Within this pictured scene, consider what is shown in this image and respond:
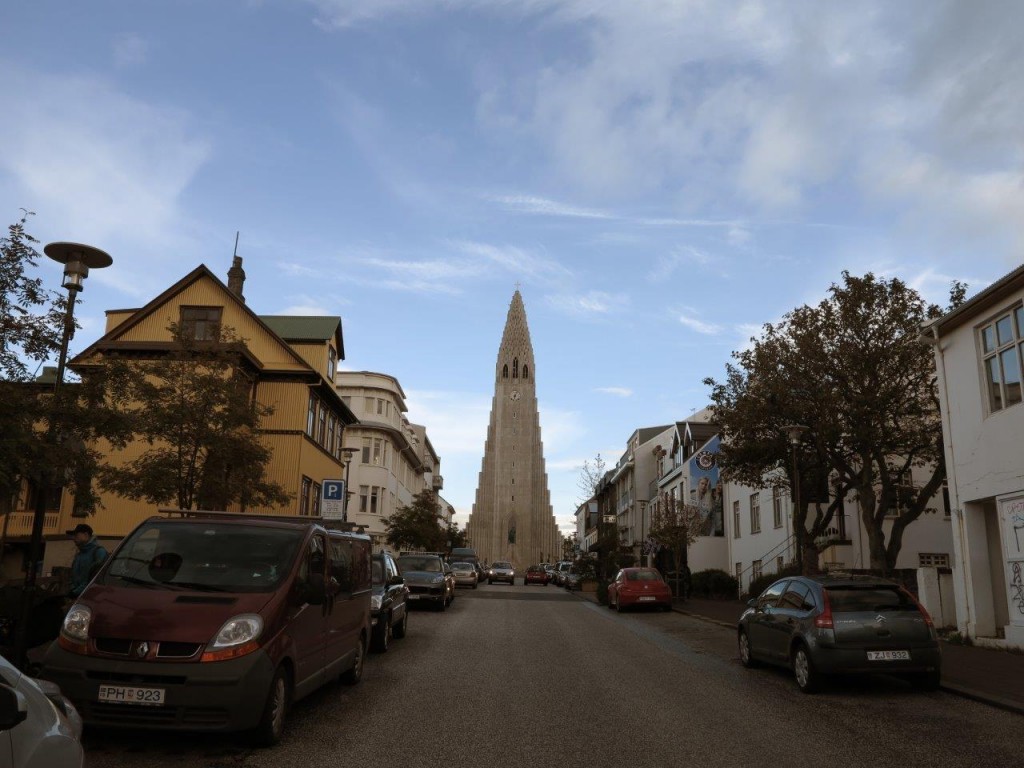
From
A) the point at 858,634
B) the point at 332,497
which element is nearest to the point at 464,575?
the point at 332,497

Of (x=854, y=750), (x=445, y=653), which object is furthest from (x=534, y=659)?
(x=854, y=750)

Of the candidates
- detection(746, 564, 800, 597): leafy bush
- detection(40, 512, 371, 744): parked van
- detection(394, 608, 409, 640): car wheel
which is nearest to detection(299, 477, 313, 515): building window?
detection(394, 608, 409, 640): car wheel

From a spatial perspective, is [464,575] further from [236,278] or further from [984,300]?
[984,300]

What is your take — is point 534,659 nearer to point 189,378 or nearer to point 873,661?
point 873,661

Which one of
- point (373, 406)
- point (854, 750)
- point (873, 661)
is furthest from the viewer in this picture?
point (373, 406)

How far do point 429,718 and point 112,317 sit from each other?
30.0m

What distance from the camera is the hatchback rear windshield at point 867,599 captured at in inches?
415

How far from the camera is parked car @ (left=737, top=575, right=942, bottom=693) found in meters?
10.2

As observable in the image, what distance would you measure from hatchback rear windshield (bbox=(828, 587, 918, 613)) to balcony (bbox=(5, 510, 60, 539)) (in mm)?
29484

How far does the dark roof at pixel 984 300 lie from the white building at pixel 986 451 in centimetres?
2

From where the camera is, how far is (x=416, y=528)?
51.5 m

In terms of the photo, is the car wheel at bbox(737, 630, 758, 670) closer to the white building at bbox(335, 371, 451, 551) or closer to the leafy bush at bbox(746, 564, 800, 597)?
the leafy bush at bbox(746, 564, 800, 597)

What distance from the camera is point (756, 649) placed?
12531mm

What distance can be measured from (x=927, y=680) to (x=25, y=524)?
32193mm
